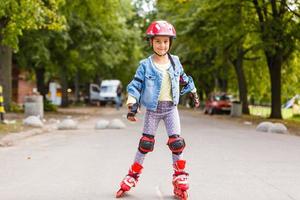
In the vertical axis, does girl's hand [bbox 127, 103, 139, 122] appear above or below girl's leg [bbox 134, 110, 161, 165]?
above

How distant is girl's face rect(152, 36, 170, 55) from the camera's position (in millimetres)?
6469

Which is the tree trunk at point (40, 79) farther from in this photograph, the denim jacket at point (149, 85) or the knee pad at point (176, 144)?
the knee pad at point (176, 144)

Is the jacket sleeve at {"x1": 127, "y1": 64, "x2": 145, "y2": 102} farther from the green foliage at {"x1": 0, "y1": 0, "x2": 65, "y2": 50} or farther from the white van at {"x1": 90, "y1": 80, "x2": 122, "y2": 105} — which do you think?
the white van at {"x1": 90, "y1": 80, "x2": 122, "y2": 105}

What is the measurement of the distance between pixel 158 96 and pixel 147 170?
8.96ft

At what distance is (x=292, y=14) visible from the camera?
27484mm

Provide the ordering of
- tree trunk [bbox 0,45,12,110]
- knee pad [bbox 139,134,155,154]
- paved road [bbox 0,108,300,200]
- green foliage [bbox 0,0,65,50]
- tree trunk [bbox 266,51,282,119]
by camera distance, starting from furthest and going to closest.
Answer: tree trunk [bbox 266,51,282,119], tree trunk [bbox 0,45,12,110], green foliage [bbox 0,0,65,50], paved road [bbox 0,108,300,200], knee pad [bbox 139,134,155,154]

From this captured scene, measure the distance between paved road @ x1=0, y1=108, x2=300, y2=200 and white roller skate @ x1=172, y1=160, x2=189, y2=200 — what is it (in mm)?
226

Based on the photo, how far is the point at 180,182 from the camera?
6.31 meters

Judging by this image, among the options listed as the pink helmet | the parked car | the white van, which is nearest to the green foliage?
the pink helmet

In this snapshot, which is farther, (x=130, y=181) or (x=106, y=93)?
(x=106, y=93)

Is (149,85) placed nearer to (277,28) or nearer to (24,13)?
(24,13)

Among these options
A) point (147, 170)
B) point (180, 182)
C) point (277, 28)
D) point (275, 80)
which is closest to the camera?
point (180, 182)

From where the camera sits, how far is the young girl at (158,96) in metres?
6.42

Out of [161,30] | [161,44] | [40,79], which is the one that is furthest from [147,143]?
[40,79]
